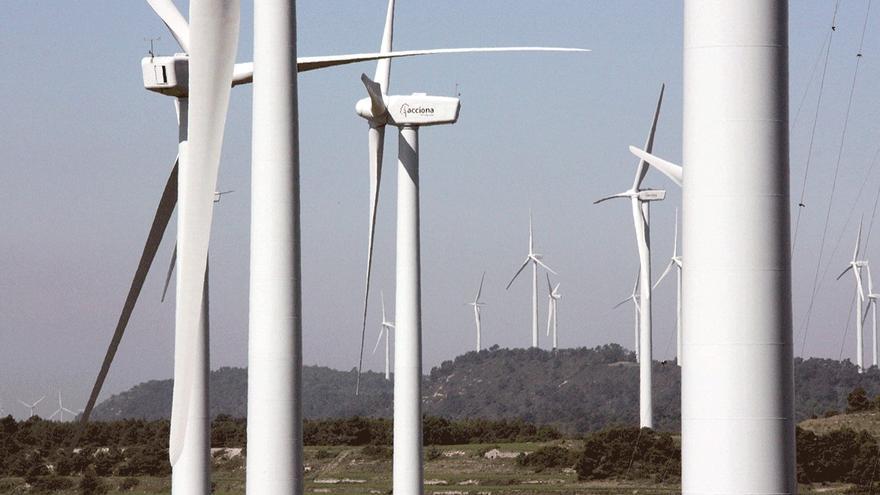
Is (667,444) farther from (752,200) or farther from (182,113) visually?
(752,200)

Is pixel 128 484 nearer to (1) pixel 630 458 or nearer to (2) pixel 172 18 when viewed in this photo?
(1) pixel 630 458

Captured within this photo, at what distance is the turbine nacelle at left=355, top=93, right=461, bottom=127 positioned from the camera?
73875 mm

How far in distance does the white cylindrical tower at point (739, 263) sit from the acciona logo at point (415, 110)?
50806 millimetres

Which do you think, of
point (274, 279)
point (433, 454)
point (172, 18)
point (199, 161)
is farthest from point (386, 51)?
point (433, 454)

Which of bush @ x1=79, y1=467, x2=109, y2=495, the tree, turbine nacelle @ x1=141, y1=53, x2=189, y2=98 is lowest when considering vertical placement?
bush @ x1=79, y1=467, x2=109, y2=495

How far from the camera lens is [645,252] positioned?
132 meters

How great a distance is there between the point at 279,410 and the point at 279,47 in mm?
10277

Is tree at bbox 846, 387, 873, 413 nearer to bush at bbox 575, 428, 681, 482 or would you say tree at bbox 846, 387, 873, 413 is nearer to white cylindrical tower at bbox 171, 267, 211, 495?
bush at bbox 575, 428, 681, 482

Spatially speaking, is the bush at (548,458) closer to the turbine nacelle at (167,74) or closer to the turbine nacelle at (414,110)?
the turbine nacelle at (414,110)

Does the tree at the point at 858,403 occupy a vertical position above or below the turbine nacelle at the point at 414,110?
below

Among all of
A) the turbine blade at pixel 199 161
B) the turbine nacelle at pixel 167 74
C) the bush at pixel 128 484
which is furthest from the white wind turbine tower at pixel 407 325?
the bush at pixel 128 484

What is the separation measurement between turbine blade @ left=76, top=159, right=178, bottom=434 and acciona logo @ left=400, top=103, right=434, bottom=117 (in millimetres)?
29826

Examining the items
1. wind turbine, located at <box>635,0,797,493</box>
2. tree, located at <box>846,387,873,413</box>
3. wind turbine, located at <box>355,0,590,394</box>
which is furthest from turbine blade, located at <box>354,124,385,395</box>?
tree, located at <box>846,387,873,413</box>

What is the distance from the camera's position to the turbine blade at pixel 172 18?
5216 cm
